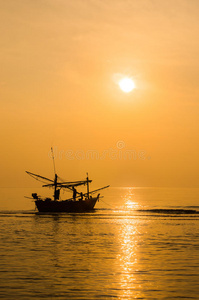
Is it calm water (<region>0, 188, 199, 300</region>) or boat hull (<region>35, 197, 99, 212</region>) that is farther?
boat hull (<region>35, 197, 99, 212</region>)

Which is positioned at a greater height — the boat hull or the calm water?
the boat hull

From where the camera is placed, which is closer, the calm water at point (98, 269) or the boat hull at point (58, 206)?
the calm water at point (98, 269)

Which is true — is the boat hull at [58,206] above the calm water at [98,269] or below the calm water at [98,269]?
above

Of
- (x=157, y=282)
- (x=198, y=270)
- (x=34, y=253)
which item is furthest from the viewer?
(x=34, y=253)

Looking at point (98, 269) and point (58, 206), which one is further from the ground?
point (58, 206)

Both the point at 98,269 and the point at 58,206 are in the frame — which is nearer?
the point at 98,269

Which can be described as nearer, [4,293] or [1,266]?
[4,293]

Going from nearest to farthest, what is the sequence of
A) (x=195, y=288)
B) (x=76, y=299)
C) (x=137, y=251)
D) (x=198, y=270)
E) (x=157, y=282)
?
1. (x=76, y=299)
2. (x=195, y=288)
3. (x=157, y=282)
4. (x=198, y=270)
5. (x=137, y=251)

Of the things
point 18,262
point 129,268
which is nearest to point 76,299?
point 129,268

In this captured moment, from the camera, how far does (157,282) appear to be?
26625 millimetres

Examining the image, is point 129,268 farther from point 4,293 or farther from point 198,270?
point 4,293

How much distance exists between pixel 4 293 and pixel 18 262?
991cm

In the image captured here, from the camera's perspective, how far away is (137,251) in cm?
4116

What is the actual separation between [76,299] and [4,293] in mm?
4036
